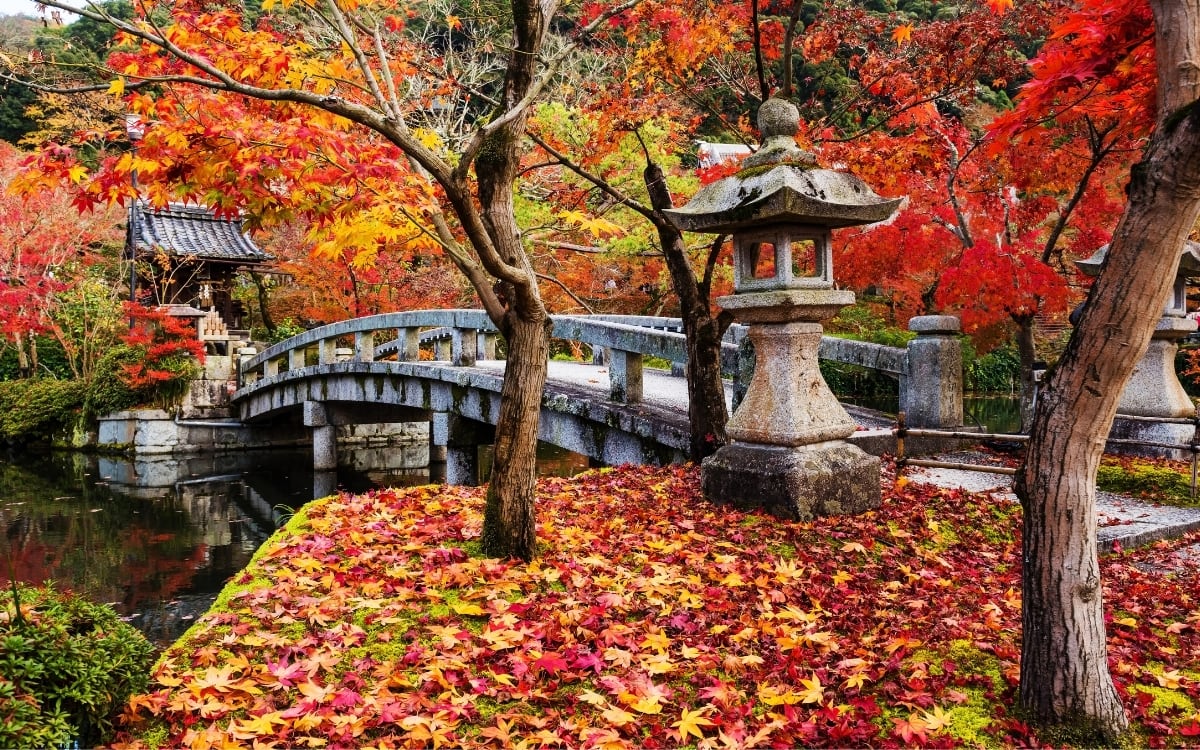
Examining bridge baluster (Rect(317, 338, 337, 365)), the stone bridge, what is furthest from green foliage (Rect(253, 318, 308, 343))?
bridge baluster (Rect(317, 338, 337, 365))

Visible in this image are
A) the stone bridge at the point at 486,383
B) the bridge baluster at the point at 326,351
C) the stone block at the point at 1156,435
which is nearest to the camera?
the stone block at the point at 1156,435

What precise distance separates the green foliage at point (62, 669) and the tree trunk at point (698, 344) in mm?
4667

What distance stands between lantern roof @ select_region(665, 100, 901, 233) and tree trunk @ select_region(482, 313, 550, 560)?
66.8 inches

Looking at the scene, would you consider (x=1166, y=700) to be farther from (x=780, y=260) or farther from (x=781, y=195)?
(x=781, y=195)

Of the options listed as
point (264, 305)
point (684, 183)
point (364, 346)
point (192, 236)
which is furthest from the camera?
point (264, 305)

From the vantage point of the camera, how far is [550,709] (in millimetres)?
3111

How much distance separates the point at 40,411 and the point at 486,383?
15.6m

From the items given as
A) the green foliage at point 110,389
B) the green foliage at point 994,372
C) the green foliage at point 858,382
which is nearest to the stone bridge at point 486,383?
the green foliage at point 110,389

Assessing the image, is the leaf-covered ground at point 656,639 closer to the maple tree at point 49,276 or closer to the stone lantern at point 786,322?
the stone lantern at point 786,322

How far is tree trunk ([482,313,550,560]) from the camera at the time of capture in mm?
4738

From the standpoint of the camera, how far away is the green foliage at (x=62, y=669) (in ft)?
7.98

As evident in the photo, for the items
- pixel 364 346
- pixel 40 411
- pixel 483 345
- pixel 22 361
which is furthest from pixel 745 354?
pixel 22 361

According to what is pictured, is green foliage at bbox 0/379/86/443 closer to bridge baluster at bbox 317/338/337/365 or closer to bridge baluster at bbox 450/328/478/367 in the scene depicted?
bridge baluster at bbox 317/338/337/365

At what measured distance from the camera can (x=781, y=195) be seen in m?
5.20
